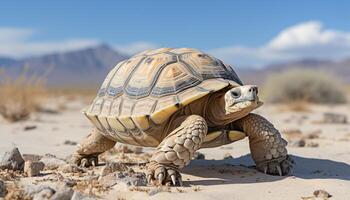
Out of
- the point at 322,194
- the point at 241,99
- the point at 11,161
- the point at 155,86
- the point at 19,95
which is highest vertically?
the point at 19,95

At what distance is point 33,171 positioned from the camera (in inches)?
175

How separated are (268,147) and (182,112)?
0.92 metres

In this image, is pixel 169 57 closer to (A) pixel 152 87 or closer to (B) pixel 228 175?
(A) pixel 152 87

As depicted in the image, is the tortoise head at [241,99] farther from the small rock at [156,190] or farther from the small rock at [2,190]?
the small rock at [2,190]

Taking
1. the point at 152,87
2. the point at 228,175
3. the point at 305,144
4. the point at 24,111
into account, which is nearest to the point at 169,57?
the point at 152,87

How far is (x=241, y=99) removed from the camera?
14.6 feet

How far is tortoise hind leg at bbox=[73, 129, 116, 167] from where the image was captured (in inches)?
220

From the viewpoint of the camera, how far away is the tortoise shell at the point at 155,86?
4.64 metres

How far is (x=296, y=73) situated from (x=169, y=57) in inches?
865

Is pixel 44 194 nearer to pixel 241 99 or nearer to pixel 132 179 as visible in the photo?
pixel 132 179

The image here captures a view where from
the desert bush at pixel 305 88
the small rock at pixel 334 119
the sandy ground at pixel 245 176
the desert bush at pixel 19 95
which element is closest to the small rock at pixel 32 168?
the sandy ground at pixel 245 176

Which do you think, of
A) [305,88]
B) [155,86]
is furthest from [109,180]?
[305,88]

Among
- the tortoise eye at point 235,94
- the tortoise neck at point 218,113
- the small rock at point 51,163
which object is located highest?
the tortoise eye at point 235,94

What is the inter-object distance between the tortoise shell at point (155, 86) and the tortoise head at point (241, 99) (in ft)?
0.60
